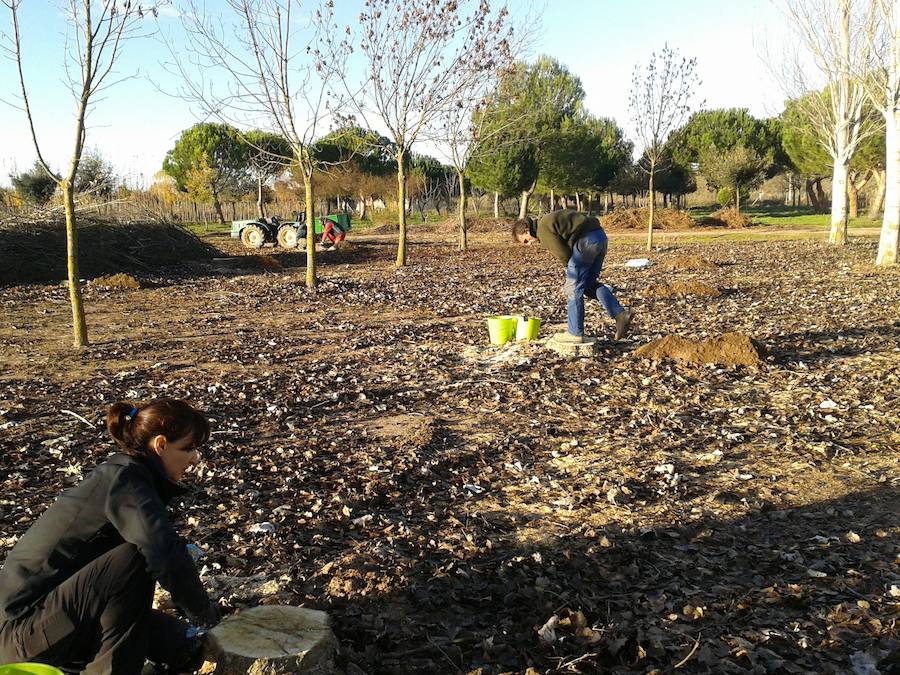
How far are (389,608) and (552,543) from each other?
1.02m

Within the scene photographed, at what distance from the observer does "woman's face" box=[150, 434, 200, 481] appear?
2.38 m

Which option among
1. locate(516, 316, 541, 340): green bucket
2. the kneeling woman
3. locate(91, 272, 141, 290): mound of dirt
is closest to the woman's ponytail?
the kneeling woman

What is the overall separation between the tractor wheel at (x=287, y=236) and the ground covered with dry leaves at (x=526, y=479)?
14.9m

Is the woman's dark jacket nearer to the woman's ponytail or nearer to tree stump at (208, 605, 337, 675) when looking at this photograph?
the woman's ponytail

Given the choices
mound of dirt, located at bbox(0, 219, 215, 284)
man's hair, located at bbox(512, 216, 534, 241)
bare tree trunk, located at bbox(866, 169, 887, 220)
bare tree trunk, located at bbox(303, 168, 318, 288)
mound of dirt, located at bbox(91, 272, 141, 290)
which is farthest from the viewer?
bare tree trunk, located at bbox(866, 169, 887, 220)

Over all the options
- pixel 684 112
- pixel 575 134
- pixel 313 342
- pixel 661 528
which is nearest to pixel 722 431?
pixel 661 528

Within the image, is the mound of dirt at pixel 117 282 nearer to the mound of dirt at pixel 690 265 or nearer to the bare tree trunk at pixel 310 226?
the bare tree trunk at pixel 310 226

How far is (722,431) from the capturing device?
17.6 feet

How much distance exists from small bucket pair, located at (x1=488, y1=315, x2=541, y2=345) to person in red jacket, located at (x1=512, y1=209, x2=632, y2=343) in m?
0.68

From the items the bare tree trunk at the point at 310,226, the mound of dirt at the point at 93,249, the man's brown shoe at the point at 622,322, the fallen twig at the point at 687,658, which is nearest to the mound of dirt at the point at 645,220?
the mound of dirt at the point at 93,249

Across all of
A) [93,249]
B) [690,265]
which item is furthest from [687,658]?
[93,249]

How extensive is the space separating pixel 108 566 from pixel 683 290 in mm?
10977

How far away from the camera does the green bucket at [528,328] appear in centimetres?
802

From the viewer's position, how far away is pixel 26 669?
1.95 m
